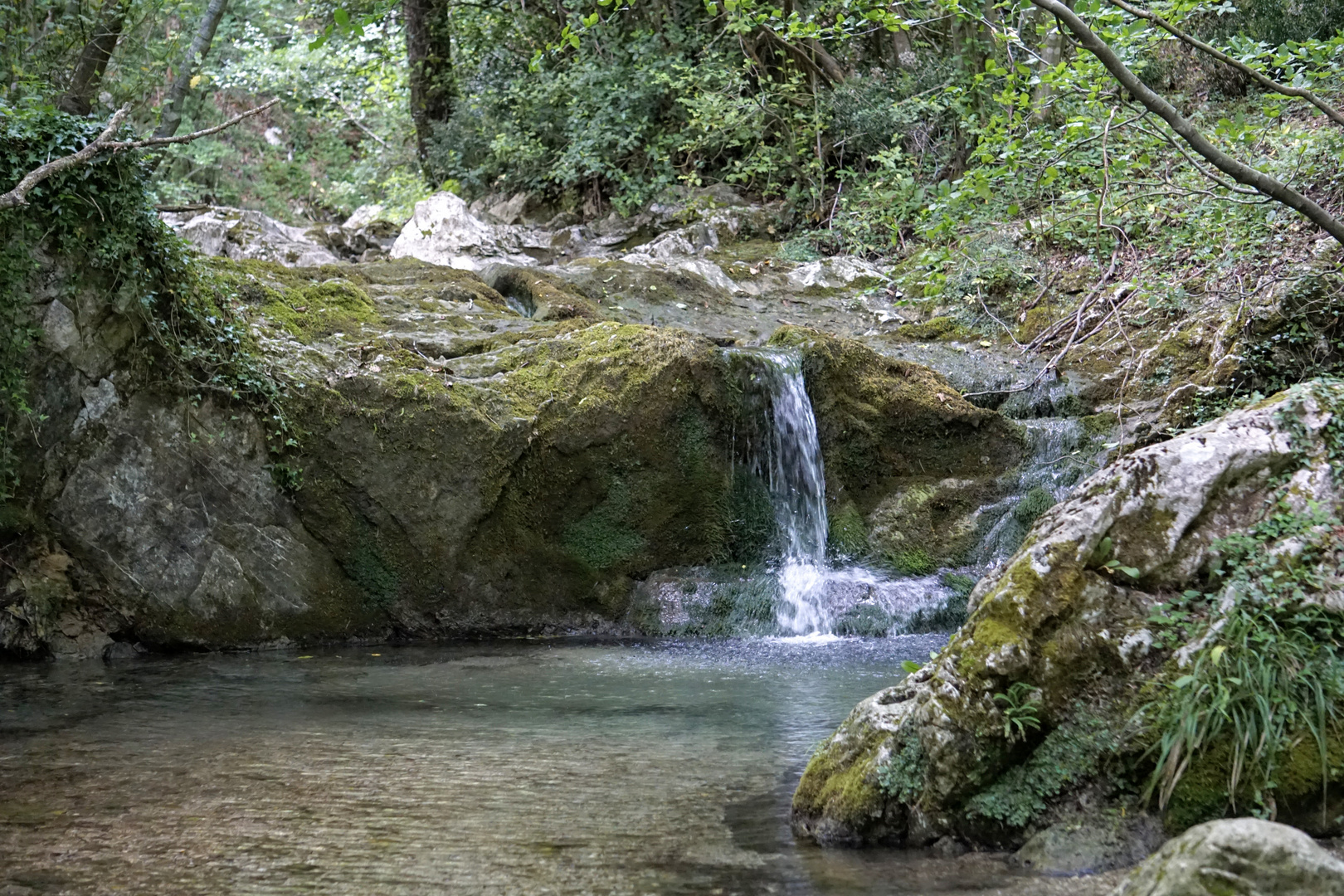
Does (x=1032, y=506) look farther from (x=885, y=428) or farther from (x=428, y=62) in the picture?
(x=428, y=62)

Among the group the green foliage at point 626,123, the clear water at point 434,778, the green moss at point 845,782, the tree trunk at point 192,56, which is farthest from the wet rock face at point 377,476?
the green foliage at point 626,123

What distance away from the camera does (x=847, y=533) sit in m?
9.41

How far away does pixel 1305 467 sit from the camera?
12.5ft

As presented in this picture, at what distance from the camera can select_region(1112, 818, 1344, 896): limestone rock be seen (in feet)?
7.77

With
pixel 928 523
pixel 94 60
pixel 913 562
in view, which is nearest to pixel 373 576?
pixel 913 562

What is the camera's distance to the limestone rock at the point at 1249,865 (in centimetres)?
237

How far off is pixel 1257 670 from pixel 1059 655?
0.59 meters

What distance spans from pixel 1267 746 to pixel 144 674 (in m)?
6.62

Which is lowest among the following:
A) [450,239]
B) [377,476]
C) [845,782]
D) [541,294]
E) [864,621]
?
[864,621]

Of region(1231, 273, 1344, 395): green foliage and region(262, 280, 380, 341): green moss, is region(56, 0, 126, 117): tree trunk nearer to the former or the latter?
region(262, 280, 380, 341): green moss

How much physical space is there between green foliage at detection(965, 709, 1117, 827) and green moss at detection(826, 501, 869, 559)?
5748 mm

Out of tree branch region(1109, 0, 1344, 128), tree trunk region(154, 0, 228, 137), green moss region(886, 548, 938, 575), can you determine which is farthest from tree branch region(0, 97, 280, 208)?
tree trunk region(154, 0, 228, 137)

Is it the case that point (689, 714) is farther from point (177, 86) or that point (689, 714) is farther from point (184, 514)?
point (177, 86)

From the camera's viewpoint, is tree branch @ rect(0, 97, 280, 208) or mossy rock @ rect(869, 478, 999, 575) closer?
tree branch @ rect(0, 97, 280, 208)
